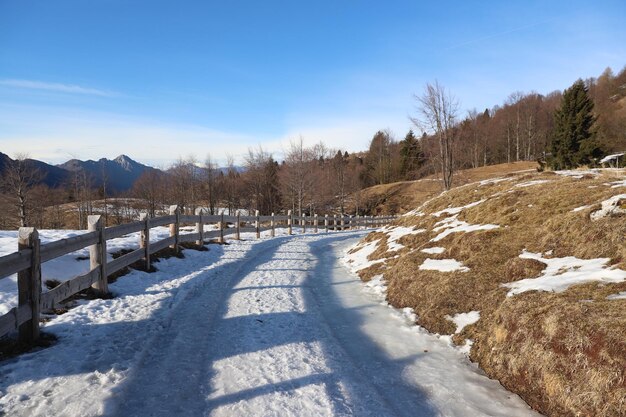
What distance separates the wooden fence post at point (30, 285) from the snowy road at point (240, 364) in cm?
35

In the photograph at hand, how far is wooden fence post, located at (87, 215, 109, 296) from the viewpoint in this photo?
20.4 ft

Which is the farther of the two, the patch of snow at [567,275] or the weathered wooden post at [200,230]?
the weathered wooden post at [200,230]

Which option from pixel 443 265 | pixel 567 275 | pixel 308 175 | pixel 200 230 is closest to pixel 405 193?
pixel 308 175

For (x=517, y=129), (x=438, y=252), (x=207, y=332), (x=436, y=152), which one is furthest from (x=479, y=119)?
(x=207, y=332)

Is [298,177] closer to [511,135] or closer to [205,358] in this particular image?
[205,358]

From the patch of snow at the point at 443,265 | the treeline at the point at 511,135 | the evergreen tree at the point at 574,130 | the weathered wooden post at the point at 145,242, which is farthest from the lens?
the treeline at the point at 511,135

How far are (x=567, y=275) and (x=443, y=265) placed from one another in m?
2.52

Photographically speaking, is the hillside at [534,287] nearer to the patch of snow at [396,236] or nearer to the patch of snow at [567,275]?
the patch of snow at [567,275]

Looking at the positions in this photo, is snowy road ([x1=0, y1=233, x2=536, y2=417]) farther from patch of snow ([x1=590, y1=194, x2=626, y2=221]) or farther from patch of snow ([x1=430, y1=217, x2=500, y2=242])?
patch of snow ([x1=590, y1=194, x2=626, y2=221])

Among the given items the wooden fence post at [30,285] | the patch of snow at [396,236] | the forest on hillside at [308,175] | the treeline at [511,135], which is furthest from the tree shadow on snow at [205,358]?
the treeline at [511,135]

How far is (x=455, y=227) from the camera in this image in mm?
10148

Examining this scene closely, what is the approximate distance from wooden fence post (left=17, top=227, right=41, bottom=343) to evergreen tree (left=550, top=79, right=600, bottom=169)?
47160mm

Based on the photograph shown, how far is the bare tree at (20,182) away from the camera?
29.8 m

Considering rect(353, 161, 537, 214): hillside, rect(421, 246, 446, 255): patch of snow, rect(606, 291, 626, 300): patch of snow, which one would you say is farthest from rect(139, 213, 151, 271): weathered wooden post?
rect(353, 161, 537, 214): hillside
